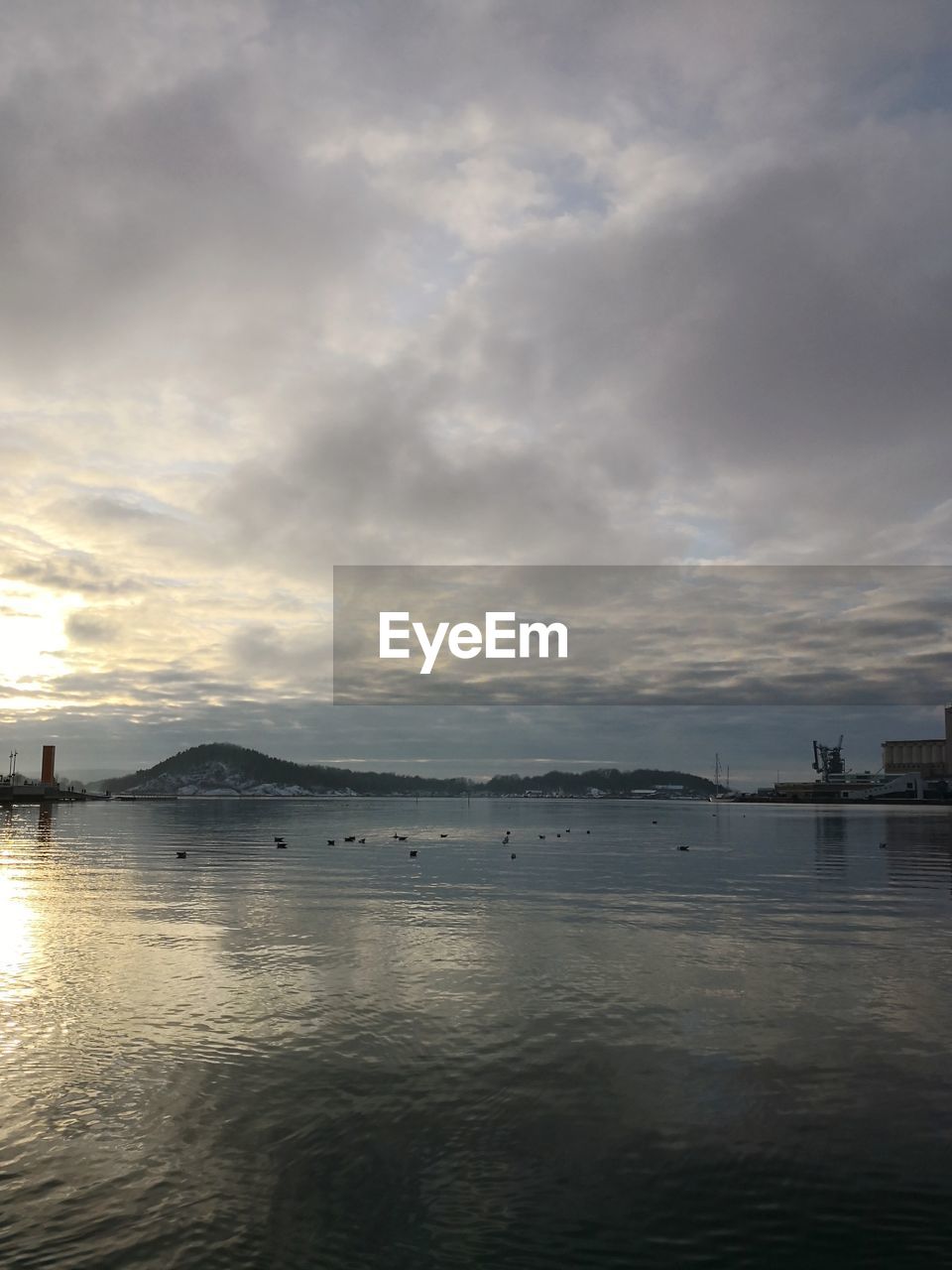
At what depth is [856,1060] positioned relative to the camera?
2073 cm

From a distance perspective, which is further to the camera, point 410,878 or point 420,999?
point 410,878

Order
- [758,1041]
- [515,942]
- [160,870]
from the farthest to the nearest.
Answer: [160,870], [515,942], [758,1041]

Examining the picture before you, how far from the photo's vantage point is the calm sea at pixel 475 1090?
13.0 m

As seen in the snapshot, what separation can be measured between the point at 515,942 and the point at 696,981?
934 cm

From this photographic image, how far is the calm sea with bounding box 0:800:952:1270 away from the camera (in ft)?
42.8

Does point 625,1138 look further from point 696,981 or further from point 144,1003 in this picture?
point 144,1003

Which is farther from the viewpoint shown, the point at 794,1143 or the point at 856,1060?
the point at 856,1060

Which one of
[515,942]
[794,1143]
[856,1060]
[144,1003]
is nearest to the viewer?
[794,1143]

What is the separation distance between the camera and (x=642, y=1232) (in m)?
13.0

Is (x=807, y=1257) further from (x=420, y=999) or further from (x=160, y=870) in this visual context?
(x=160, y=870)

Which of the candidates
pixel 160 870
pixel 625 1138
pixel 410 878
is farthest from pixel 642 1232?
pixel 160 870

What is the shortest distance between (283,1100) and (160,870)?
55.3 meters

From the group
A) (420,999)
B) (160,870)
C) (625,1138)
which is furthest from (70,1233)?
(160,870)

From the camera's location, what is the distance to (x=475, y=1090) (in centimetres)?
1880
